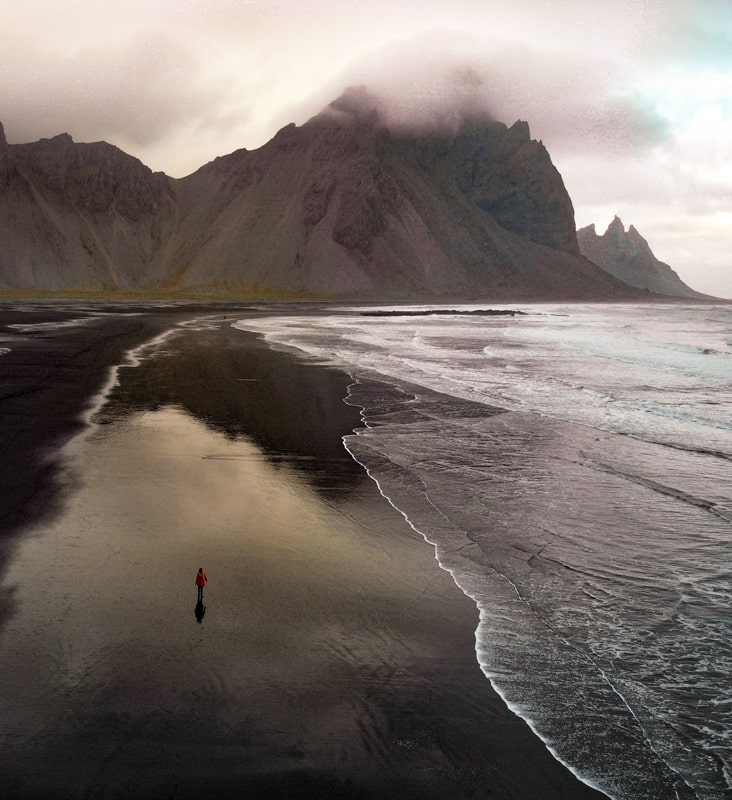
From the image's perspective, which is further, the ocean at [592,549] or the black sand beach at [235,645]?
the ocean at [592,549]

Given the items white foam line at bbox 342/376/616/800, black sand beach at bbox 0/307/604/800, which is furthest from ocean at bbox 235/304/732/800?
black sand beach at bbox 0/307/604/800

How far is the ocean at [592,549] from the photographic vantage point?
16.9 ft

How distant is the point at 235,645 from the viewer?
20.4ft

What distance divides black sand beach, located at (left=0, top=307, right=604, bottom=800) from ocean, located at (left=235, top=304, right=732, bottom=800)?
0.45 metres

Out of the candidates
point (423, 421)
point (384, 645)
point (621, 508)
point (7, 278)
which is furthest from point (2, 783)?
point (7, 278)

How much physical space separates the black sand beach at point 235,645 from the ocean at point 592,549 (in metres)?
0.45

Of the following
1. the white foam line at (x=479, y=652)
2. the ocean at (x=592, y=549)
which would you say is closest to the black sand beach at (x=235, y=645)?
the white foam line at (x=479, y=652)

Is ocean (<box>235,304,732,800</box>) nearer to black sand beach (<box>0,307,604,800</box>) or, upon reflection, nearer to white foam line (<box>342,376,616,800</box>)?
white foam line (<box>342,376,616,800</box>)

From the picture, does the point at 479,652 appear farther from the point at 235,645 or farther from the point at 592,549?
the point at 592,549

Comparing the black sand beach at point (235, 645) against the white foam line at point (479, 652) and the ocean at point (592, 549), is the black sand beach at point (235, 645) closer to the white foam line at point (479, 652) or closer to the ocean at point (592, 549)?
the white foam line at point (479, 652)

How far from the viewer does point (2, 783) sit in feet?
14.4

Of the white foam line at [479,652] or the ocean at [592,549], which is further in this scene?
the ocean at [592,549]

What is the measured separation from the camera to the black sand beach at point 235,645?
4.61m

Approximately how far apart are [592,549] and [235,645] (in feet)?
15.4
